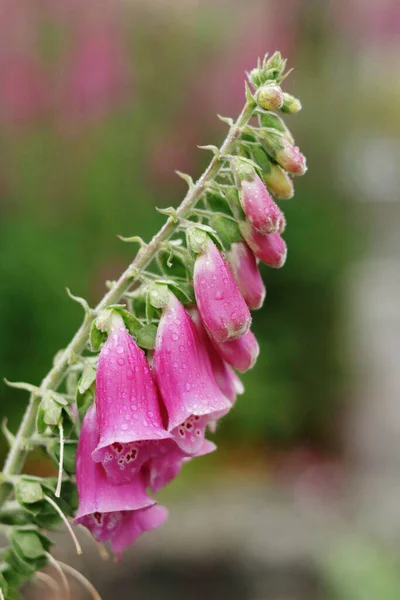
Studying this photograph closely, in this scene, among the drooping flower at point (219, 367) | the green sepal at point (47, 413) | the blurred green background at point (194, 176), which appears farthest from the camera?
the blurred green background at point (194, 176)

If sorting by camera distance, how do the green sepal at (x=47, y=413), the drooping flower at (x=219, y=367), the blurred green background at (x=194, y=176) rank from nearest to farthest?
1. the green sepal at (x=47, y=413)
2. the drooping flower at (x=219, y=367)
3. the blurred green background at (x=194, y=176)

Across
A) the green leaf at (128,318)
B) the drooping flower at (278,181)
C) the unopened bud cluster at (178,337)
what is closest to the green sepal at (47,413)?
the unopened bud cluster at (178,337)

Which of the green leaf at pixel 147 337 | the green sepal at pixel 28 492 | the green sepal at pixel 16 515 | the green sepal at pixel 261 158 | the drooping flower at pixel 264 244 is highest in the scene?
the green sepal at pixel 261 158

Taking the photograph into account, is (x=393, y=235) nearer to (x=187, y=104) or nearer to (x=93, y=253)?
(x=187, y=104)

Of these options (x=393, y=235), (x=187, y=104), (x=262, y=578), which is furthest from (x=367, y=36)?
(x=262, y=578)

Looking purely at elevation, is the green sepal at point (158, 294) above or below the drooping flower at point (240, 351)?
above

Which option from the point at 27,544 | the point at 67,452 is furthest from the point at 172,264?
the point at 27,544

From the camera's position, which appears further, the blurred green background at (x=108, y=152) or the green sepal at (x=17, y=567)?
the blurred green background at (x=108, y=152)

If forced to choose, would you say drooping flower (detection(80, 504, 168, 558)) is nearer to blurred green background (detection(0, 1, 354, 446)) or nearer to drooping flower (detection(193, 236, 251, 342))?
drooping flower (detection(193, 236, 251, 342))

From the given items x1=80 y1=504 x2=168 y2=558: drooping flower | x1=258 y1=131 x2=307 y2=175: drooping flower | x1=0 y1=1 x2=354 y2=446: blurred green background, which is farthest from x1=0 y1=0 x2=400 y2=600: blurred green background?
x1=258 y1=131 x2=307 y2=175: drooping flower

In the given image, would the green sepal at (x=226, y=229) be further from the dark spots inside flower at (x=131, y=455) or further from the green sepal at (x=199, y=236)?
the dark spots inside flower at (x=131, y=455)
